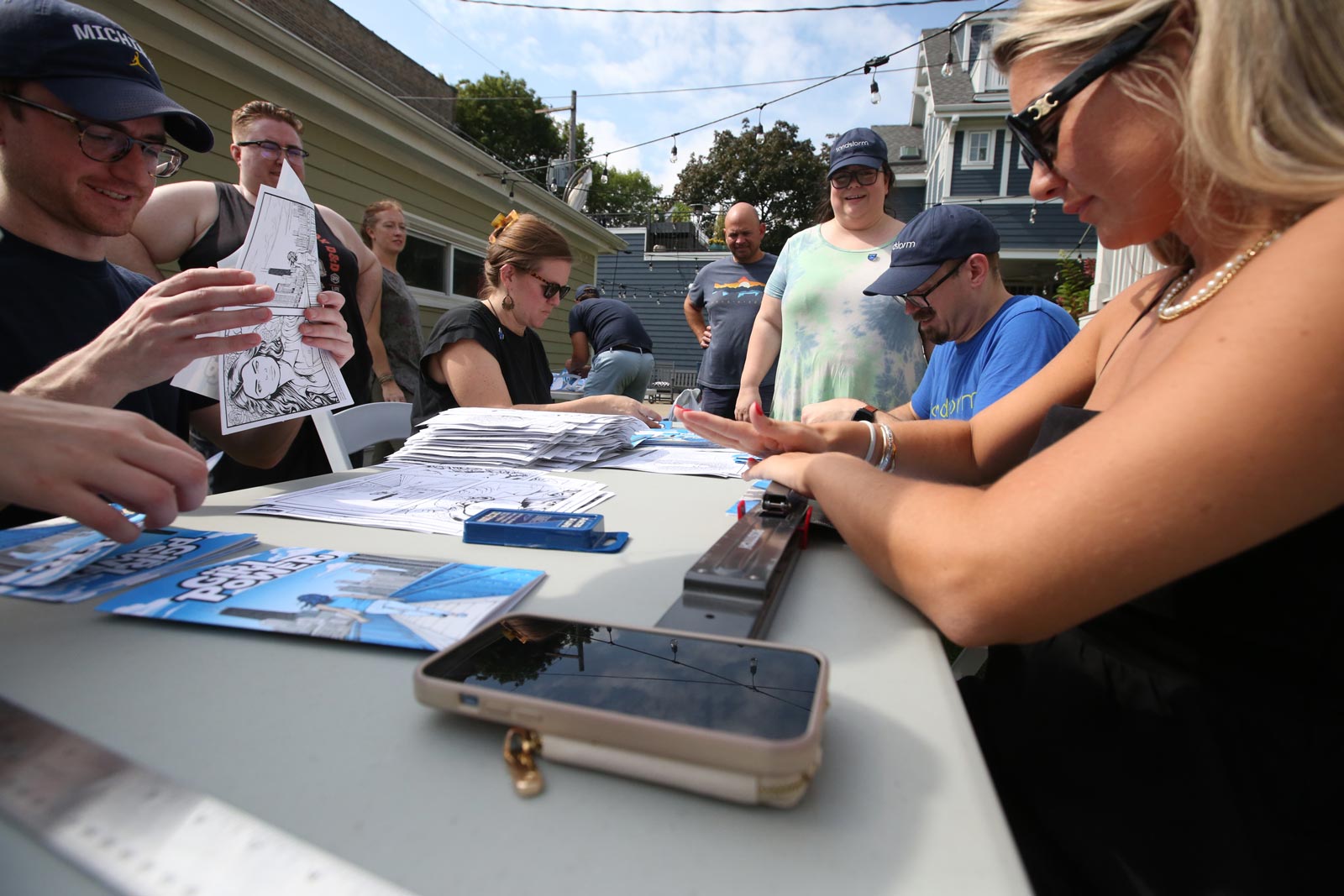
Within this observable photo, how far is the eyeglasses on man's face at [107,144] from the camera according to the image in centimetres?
128

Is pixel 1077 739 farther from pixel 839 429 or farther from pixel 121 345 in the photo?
pixel 121 345

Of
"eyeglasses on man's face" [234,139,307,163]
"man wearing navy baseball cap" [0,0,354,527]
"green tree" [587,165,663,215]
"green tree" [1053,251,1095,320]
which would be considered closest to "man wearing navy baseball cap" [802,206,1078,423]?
"man wearing navy baseball cap" [0,0,354,527]

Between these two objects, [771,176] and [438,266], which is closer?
[438,266]

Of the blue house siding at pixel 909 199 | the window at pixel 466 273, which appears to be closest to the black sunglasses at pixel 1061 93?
the window at pixel 466 273

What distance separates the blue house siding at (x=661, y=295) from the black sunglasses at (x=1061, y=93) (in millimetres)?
15881

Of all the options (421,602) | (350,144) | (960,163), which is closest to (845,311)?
(421,602)

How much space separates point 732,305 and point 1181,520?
3667 millimetres

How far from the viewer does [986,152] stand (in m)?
14.7

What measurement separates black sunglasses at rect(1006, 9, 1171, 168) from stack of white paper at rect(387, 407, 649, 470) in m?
1.15

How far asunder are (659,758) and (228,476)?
6.59 feet

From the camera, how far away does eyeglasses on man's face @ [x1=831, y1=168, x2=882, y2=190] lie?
2654mm

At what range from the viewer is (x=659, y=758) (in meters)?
0.41

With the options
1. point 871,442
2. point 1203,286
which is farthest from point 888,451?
point 1203,286

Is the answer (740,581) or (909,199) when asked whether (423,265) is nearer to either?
(740,581)
